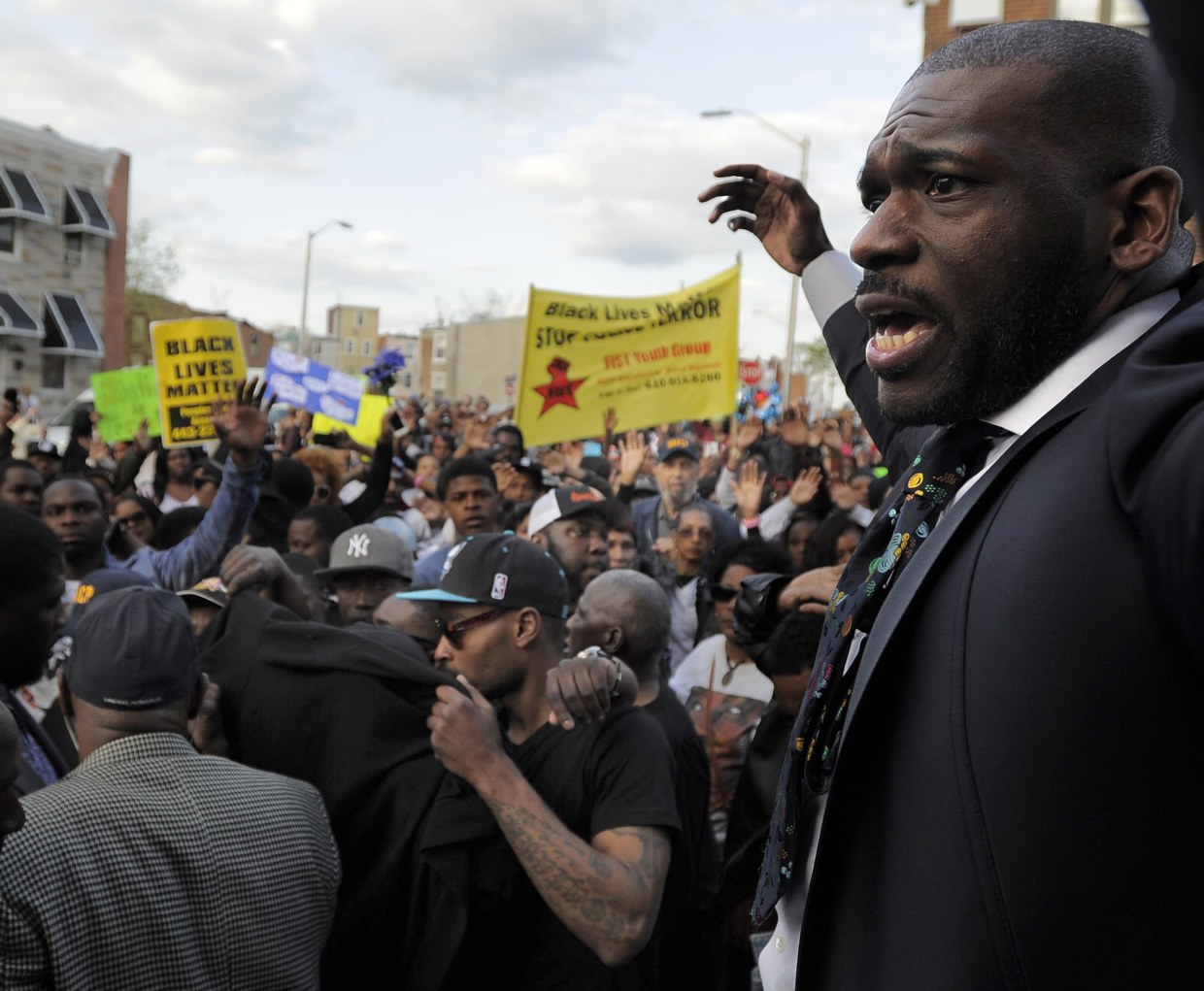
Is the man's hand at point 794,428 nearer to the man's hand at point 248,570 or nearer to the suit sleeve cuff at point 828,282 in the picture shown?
the man's hand at point 248,570

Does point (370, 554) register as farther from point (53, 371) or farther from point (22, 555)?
point (53, 371)

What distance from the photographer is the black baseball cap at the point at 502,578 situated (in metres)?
3.39

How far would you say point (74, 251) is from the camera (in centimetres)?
4009

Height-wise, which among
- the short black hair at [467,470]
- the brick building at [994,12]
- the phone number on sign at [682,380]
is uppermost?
the brick building at [994,12]

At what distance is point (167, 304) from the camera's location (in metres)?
58.6

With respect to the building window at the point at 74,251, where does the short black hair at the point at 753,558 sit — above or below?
below

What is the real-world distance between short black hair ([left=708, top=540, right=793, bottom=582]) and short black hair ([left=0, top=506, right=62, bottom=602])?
3.12m

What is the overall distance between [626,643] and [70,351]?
126ft

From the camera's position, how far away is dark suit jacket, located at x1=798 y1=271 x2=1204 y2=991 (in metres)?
1.08

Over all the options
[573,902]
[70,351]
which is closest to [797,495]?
[573,902]

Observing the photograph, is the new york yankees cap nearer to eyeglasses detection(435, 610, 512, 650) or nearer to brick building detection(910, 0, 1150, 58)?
eyeglasses detection(435, 610, 512, 650)

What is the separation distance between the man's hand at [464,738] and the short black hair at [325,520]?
13.8 ft

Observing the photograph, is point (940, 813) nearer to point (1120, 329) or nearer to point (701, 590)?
point (1120, 329)

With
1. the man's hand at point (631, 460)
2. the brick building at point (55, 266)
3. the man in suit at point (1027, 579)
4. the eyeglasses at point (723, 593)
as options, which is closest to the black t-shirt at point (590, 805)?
the man in suit at point (1027, 579)
